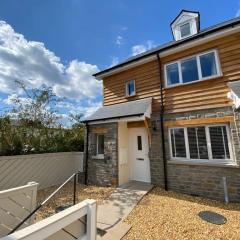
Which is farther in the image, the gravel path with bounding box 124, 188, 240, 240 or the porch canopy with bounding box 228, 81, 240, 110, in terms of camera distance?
the porch canopy with bounding box 228, 81, 240, 110

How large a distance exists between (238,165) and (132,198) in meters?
4.35

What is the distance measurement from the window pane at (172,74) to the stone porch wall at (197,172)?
6.00 ft

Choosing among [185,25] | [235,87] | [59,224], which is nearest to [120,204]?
[59,224]

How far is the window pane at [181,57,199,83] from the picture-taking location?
8.10 meters

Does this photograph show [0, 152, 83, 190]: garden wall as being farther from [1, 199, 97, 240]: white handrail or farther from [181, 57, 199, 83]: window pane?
[181, 57, 199, 83]: window pane

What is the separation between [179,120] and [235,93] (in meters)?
2.51

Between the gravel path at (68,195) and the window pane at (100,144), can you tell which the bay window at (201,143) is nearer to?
the gravel path at (68,195)

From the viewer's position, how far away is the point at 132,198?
6.91 metres

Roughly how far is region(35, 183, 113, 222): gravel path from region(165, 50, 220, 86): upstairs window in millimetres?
6404

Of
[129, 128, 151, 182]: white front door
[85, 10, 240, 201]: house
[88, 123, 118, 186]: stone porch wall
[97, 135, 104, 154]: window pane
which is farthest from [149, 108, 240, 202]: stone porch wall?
[97, 135, 104, 154]: window pane

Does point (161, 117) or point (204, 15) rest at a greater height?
point (204, 15)

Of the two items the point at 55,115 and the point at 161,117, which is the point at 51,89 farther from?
the point at 161,117

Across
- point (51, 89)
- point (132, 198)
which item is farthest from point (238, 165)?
point (51, 89)

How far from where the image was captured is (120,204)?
6.48 meters
